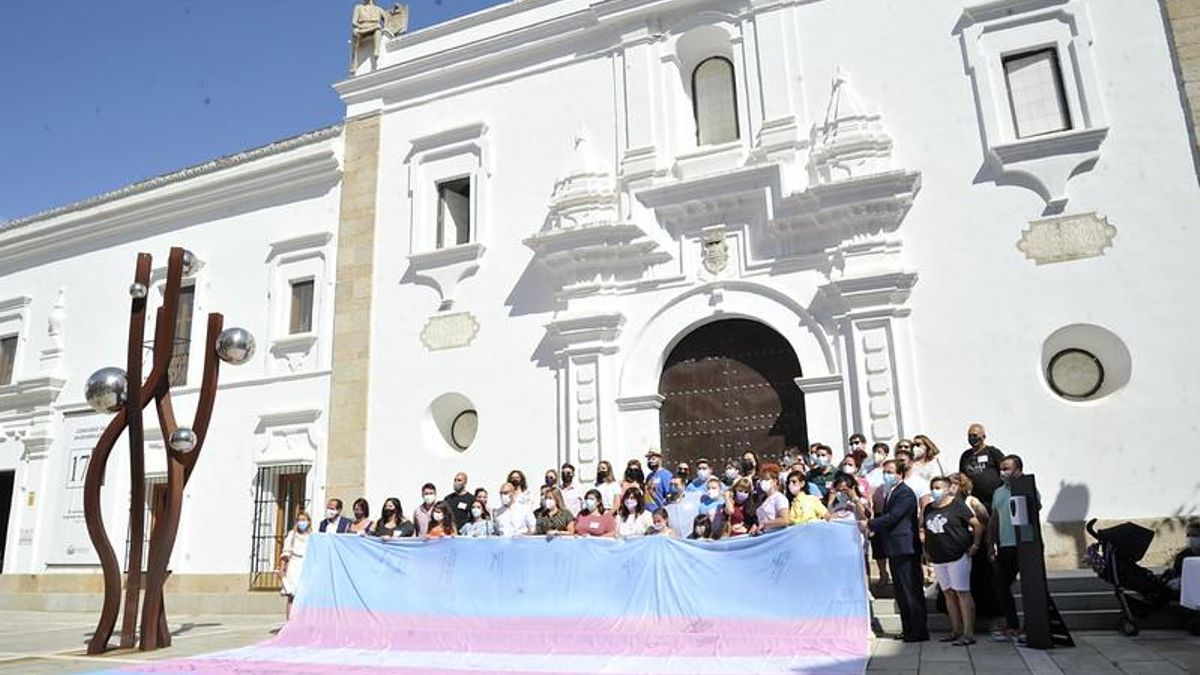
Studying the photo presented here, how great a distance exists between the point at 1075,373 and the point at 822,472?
11.6 feet

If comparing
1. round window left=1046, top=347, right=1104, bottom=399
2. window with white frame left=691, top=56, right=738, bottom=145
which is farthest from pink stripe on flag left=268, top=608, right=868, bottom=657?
window with white frame left=691, top=56, right=738, bottom=145

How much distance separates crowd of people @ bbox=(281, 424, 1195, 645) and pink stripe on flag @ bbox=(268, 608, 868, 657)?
3.21 feet

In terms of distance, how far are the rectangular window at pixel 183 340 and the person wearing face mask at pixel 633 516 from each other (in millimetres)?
10566

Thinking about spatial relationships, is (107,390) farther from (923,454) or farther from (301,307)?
(923,454)

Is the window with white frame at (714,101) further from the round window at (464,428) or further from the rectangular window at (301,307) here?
the rectangular window at (301,307)

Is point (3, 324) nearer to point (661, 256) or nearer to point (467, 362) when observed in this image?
point (467, 362)

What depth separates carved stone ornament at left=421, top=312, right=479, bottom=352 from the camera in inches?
543

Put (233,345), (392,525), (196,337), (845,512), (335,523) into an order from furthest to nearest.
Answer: (196,337) < (335,523) < (392,525) < (233,345) < (845,512)

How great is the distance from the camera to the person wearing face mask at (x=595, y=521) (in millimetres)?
9133

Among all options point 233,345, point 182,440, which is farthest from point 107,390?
point 233,345

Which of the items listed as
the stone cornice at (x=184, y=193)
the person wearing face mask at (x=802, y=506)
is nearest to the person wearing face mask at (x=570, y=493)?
the person wearing face mask at (x=802, y=506)

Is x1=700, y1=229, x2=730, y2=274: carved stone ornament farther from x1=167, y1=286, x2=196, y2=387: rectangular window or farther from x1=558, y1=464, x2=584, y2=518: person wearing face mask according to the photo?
x1=167, y1=286, x2=196, y2=387: rectangular window

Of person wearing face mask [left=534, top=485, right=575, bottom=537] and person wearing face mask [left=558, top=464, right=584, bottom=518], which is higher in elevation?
person wearing face mask [left=558, top=464, right=584, bottom=518]

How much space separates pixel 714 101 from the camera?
45.0 ft
